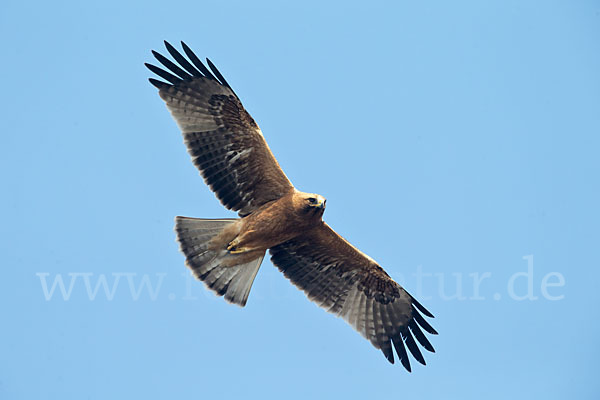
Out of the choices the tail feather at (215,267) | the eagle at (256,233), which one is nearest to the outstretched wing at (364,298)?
the eagle at (256,233)

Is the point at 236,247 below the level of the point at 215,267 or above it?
above

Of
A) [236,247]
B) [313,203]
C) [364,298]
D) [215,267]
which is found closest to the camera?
[313,203]

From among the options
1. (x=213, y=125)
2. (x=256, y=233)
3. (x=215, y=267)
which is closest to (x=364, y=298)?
(x=256, y=233)

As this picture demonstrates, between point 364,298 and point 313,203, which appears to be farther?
point 364,298

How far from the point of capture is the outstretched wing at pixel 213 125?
9.80 meters

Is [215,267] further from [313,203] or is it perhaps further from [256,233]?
[313,203]

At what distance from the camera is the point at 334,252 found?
33.9 feet

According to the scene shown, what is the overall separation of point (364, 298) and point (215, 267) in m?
2.10

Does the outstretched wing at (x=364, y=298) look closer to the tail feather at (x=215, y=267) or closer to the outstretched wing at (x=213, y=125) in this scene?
the tail feather at (x=215, y=267)

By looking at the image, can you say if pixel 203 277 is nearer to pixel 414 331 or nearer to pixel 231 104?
pixel 231 104

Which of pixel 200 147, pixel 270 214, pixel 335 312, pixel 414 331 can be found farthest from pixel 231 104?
pixel 414 331

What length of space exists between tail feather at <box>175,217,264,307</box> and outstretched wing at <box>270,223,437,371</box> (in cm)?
49

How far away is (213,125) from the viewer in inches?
388

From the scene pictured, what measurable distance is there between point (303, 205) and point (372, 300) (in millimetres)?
2018
